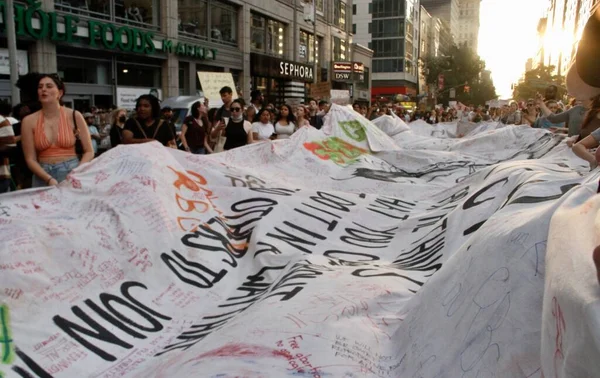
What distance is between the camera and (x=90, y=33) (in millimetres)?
17891

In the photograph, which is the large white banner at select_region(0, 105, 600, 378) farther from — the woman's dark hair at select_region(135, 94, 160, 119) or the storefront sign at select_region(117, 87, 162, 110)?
the storefront sign at select_region(117, 87, 162, 110)

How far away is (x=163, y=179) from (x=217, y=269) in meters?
0.99

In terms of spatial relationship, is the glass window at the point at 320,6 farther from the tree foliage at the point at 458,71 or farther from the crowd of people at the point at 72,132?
the tree foliage at the point at 458,71

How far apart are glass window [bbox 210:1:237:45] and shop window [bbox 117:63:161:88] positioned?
4.55 m

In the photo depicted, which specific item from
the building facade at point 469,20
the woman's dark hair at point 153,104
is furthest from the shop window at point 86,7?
the building facade at point 469,20

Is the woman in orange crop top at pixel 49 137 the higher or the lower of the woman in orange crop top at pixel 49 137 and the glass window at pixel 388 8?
the lower

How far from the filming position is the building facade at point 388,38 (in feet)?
229

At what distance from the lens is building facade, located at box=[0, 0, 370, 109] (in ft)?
55.1

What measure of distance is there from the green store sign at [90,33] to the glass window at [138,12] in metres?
0.59

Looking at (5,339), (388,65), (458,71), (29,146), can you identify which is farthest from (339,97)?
(388,65)

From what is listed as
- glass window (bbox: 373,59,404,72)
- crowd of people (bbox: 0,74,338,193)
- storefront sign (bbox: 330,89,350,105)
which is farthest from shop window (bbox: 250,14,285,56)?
glass window (bbox: 373,59,404,72)

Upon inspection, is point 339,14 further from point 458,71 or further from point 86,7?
point 458,71

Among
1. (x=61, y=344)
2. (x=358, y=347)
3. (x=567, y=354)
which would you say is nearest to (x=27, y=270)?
(x=61, y=344)

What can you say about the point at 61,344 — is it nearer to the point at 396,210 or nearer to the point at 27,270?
the point at 27,270
